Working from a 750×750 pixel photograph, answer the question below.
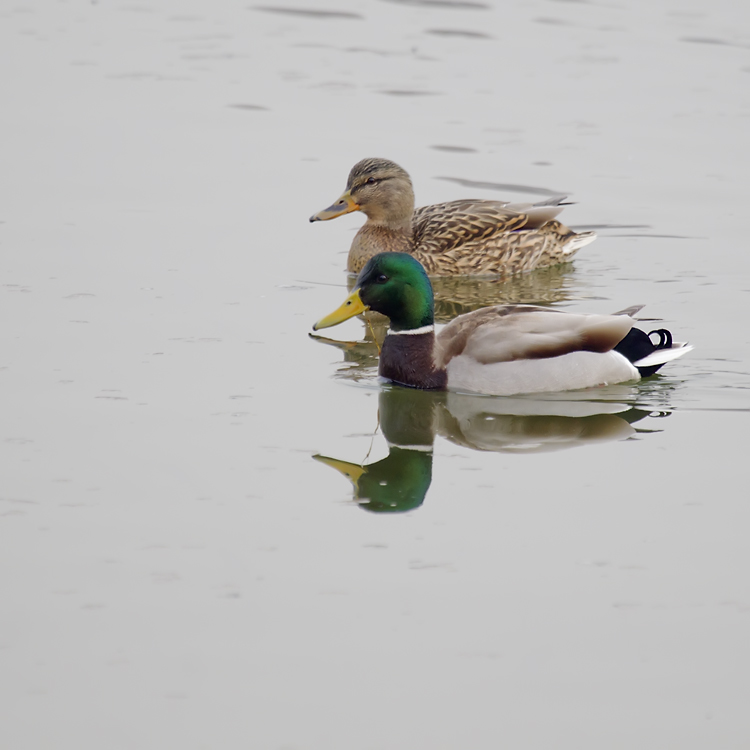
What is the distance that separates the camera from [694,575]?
5238 millimetres

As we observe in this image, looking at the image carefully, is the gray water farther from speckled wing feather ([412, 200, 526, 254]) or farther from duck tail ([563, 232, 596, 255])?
speckled wing feather ([412, 200, 526, 254])

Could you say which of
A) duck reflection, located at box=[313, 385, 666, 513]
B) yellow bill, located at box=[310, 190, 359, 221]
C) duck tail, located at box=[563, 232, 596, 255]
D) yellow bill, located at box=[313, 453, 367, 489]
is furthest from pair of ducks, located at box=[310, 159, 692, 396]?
duck tail, located at box=[563, 232, 596, 255]

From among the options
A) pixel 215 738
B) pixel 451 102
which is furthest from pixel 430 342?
pixel 451 102

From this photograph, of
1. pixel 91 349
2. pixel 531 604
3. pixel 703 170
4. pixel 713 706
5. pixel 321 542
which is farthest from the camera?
pixel 703 170

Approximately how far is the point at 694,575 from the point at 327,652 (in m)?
1.60

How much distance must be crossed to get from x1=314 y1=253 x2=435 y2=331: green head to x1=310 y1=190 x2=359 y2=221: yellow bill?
8.38ft

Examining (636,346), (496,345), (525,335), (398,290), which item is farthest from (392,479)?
(636,346)

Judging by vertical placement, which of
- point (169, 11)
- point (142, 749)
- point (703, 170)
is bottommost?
point (142, 749)

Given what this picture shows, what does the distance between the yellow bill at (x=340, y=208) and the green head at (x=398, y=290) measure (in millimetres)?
2553

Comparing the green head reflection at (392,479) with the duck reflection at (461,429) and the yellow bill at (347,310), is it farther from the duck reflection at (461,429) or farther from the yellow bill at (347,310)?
the yellow bill at (347,310)

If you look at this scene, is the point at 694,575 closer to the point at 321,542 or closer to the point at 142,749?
the point at 321,542

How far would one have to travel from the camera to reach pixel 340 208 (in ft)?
34.0

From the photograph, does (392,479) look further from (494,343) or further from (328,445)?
(494,343)

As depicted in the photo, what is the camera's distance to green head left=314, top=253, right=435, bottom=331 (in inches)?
304
